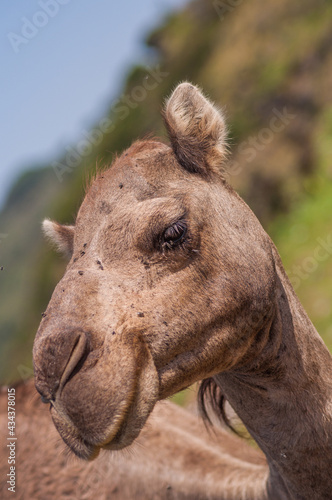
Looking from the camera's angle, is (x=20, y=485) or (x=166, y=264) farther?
(x=20, y=485)

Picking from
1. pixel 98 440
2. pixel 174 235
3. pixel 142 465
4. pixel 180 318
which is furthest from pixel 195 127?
pixel 142 465

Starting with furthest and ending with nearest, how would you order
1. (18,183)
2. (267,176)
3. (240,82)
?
(18,183), (240,82), (267,176)

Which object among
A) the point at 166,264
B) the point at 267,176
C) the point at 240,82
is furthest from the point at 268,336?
the point at 240,82

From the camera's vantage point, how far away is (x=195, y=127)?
12.9 ft

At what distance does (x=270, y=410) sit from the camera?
11.7ft

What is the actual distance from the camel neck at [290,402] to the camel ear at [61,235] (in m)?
1.46

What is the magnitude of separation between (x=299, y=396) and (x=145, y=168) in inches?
67.1

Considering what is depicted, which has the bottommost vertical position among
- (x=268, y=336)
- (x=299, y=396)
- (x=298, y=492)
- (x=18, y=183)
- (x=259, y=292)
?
(x=18, y=183)

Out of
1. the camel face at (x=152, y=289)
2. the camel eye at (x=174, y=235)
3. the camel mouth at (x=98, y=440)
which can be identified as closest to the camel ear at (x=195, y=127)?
the camel face at (x=152, y=289)

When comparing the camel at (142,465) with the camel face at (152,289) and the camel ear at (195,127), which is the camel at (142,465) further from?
the camel ear at (195,127)

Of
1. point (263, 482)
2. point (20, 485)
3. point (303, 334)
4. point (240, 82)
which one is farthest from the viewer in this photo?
point (240, 82)

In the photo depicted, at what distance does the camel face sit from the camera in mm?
2779

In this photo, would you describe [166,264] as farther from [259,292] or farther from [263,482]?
[263,482]

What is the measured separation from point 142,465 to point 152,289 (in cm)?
226
